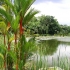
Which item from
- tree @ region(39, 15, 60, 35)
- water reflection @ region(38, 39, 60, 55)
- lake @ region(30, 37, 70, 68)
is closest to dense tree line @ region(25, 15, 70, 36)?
tree @ region(39, 15, 60, 35)

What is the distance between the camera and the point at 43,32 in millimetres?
71438

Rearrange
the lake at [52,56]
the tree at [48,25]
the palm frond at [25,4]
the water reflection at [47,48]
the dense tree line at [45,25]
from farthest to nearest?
the tree at [48,25], the dense tree line at [45,25], the water reflection at [47,48], the lake at [52,56], the palm frond at [25,4]

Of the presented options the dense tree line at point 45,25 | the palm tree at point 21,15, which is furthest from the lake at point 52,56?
the dense tree line at point 45,25

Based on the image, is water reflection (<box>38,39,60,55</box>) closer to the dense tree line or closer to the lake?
the lake

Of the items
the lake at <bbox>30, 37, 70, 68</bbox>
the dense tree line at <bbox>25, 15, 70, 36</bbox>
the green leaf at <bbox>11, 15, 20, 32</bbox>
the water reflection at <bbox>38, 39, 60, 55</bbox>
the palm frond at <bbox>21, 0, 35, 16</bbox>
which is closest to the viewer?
the green leaf at <bbox>11, 15, 20, 32</bbox>

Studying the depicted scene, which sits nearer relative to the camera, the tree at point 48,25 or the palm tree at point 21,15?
the palm tree at point 21,15

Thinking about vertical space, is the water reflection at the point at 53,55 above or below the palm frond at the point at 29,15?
below

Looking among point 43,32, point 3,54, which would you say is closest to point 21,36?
point 3,54

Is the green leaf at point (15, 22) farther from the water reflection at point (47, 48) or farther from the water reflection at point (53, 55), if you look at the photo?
the water reflection at point (47, 48)

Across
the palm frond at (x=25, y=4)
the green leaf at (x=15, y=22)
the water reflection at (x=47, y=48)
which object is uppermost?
the palm frond at (x=25, y=4)

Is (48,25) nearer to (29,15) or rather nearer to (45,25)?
(45,25)

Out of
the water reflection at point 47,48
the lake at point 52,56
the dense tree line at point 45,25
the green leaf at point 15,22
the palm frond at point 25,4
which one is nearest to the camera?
the green leaf at point 15,22

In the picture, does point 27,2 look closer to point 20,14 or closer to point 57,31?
point 20,14

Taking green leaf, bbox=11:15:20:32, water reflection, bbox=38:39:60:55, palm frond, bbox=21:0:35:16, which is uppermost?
palm frond, bbox=21:0:35:16
